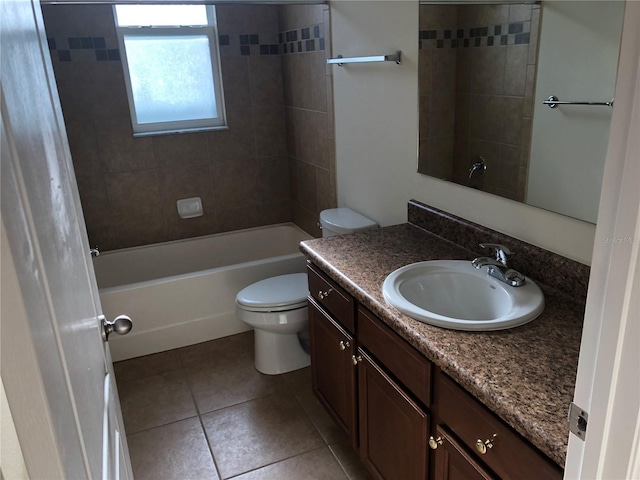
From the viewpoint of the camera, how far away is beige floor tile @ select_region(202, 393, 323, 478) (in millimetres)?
2170

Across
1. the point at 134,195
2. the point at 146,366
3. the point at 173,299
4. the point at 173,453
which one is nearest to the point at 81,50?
the point at 134,195

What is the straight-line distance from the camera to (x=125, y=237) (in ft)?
11.9

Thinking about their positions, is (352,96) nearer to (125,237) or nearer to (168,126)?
(168,126)

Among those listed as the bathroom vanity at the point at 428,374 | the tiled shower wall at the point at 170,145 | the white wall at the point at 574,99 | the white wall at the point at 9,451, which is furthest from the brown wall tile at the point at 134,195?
the white wall at the point at 9,451

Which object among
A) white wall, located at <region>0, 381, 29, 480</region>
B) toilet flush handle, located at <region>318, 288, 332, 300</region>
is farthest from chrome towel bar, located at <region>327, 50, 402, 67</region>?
→ white wall, located at <region>0, 381, 29, 480</region>

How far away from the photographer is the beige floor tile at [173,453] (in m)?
2.11

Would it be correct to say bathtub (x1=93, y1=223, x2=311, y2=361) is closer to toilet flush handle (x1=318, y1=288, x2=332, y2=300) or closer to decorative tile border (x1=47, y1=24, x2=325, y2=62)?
toilet flush handle (x1=318, y1=288, x2=332, y2=300)

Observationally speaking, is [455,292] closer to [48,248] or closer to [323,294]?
[323,294]

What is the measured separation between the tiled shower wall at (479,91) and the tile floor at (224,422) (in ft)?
4.12

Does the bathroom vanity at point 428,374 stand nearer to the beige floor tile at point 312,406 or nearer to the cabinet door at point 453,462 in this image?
the cabinet door at point 453,462

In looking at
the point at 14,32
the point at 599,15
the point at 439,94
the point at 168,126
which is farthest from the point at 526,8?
the point at 168,126

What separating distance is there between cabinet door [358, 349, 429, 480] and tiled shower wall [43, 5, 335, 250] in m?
1.69

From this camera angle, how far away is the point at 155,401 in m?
2.58

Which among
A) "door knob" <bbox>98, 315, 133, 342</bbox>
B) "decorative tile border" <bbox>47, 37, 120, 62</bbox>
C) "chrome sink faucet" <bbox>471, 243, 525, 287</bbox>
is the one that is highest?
"decorative tile border" <bbox>47, 37, 120, 62</bbox>
